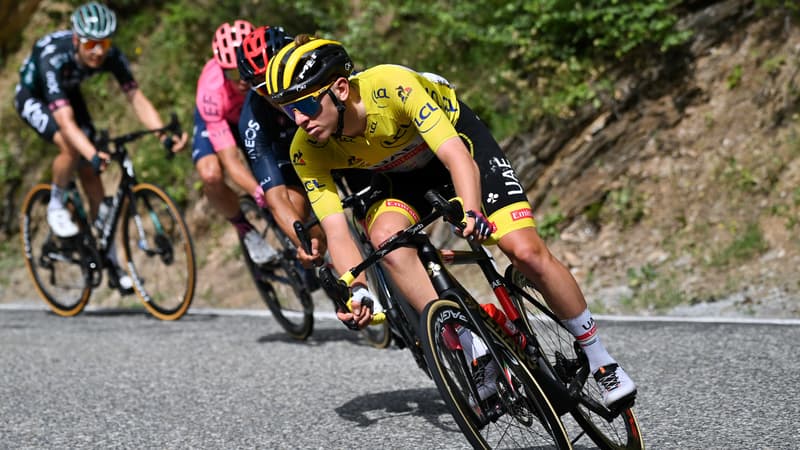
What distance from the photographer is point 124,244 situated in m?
9.47

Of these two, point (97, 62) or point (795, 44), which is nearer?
point (97, 62)

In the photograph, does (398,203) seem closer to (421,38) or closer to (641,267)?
(641,267)

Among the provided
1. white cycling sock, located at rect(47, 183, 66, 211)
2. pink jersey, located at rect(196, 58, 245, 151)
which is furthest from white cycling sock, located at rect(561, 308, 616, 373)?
white cycling sock, located at rect(47, 183, 66, 211)

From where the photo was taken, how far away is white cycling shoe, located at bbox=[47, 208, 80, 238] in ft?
32.0

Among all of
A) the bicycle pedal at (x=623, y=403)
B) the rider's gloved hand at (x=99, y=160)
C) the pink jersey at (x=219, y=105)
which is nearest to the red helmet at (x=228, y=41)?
the pink jersey at (x=219, y=105)

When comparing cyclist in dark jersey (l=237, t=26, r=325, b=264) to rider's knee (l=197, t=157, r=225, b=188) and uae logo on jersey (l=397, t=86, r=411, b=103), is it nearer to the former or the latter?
rider's knee (l=197, t=157, r=225, b=188)

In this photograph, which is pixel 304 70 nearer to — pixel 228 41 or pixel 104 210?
pixel 228 41

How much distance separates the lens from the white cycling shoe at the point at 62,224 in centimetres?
975

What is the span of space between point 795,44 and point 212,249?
667cm

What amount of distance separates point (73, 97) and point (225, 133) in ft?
7.98

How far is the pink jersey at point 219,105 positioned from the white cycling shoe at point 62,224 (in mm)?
2519

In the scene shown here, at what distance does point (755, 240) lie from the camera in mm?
8688

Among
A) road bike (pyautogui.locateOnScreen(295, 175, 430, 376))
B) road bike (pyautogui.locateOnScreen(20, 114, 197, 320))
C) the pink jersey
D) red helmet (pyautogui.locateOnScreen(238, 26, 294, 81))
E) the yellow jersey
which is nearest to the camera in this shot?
road bike (pyautogui.locateOnScreen(295, 175, 430, 376))

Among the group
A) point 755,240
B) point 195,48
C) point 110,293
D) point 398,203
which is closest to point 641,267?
point 755,240
